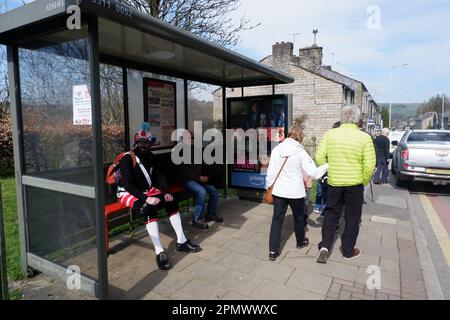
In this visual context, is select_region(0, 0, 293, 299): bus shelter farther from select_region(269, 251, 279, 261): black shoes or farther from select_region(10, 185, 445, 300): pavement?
select_region(269, 251, 279, 261): black shoes

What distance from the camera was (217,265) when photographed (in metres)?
3.81

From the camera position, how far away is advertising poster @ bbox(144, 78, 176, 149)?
208 inches

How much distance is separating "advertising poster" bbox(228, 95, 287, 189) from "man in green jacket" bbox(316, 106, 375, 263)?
2.42 metres

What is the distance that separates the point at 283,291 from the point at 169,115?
3662mm

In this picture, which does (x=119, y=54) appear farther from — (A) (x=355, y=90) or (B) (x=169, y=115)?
(A) (x=355, y=90)

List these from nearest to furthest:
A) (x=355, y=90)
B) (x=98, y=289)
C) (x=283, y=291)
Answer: (x=98, y=289) → (x=283, y=291) → (x=355, y=90)

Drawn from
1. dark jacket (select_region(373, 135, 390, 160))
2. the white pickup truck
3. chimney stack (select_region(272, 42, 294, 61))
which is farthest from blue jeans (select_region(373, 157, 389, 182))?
A: chimney stack (select_region(272, 42, 294, 61))

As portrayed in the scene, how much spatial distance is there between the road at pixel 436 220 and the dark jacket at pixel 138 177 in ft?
11.0

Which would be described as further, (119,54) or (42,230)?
(119,54)

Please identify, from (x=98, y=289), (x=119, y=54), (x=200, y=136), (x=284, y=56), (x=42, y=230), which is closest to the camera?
(x=98, y=289)

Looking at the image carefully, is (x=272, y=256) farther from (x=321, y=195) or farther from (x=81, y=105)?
(x=81, y=105)

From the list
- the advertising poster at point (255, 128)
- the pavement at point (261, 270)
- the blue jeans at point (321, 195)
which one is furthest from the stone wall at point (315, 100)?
the pavement at point (261, 270)
